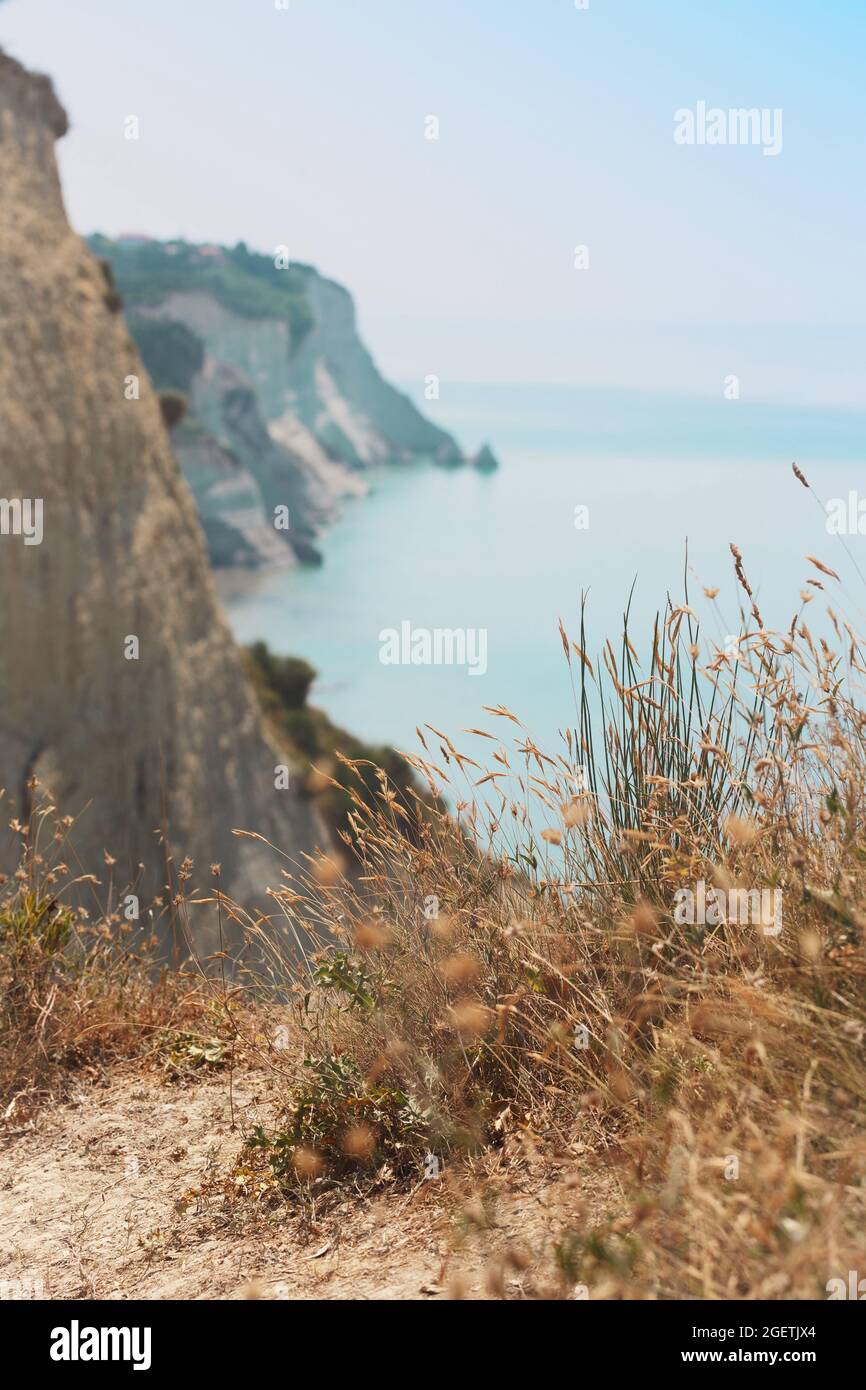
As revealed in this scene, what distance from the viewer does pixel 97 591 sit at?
1923 cm

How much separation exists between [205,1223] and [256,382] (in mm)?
129475

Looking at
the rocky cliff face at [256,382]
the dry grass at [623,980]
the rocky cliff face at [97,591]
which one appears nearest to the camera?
the dry grass at [623,980]

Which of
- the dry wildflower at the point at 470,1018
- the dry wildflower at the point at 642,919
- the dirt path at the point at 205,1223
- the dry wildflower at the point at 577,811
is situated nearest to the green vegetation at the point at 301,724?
the dirt path at the point at 205,1223

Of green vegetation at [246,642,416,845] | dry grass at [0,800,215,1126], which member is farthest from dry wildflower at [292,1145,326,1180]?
green vegetation at [246,642,416,845]

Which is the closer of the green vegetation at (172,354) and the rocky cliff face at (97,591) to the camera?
the rocky cliff face at (97,591)

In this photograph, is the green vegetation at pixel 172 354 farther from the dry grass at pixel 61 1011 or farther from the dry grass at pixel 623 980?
the dry grass at pixel 623 980

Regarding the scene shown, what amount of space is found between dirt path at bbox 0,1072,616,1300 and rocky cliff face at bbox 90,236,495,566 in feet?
316

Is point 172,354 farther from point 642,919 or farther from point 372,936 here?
point 642,919

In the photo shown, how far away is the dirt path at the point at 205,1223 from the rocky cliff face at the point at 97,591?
13.1m

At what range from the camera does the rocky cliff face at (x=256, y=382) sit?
336 feet

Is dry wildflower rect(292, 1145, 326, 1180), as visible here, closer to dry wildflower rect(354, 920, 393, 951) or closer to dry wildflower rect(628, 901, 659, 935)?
dry wildflower rect(354, 920, 393, 951)

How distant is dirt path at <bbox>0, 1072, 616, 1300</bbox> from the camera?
7.89 ft
